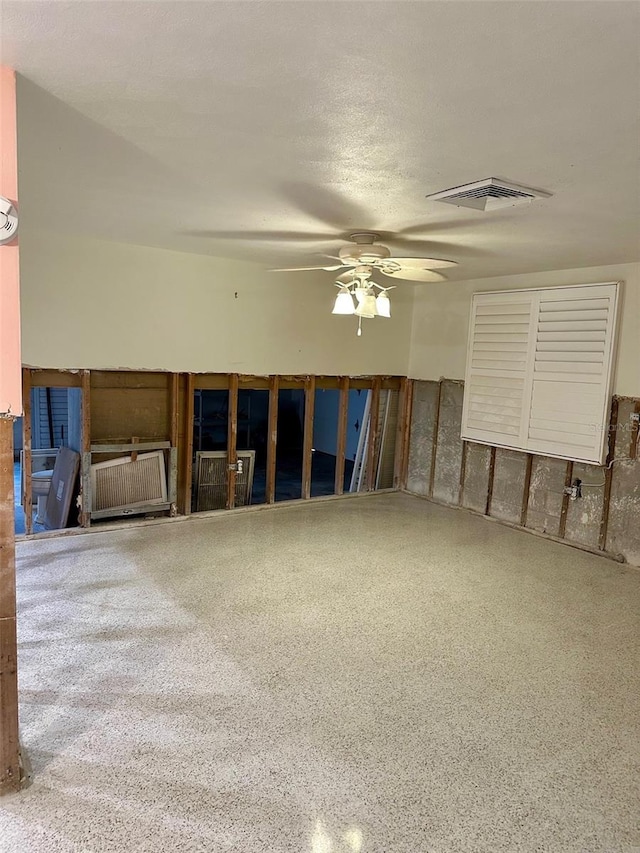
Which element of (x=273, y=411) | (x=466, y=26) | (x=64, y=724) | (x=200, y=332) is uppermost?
(x=466, y=26)

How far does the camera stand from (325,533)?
5.01 metres

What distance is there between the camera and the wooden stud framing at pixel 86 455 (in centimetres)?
458

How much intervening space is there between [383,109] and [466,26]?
0.51 metres

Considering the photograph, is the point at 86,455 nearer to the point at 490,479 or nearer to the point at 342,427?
the point at 342,427

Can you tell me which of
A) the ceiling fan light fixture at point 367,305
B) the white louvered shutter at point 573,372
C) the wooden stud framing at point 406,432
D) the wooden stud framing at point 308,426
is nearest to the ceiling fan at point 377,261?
the ceiling fan light fixture at point 367,305

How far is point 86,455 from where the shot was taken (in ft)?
15.3

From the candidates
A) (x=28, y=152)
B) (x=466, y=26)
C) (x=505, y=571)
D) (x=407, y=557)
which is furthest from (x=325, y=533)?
(x=466, y=26)

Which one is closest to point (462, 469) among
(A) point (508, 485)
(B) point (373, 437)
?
(A) point (508, 485)

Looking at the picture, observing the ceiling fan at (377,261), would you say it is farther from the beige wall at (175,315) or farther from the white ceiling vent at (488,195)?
the beige wall at (175,315)

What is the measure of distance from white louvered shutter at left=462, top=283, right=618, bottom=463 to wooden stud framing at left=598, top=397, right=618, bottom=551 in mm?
84

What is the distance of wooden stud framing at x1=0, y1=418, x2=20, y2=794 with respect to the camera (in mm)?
1911

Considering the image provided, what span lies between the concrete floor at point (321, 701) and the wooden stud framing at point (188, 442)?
749mm

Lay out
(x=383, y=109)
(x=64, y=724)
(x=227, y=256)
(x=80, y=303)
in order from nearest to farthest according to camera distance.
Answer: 1. (x=383, y=109)
2. (x=64, y=724)
3. (x=80, y=303)
4. (x=227, y=256)

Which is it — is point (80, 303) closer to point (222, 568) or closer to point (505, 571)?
point (222, 568)
